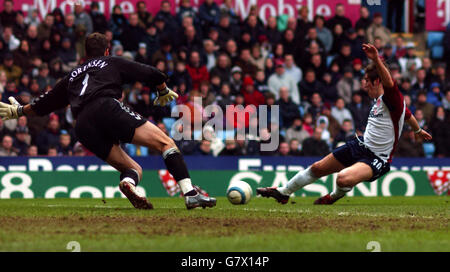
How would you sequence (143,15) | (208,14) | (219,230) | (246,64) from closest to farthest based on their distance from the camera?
(219,230), (246,64), (143,15), (208,14)

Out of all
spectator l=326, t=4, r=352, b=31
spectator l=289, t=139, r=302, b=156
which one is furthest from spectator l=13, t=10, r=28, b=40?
spectator l=326, t=4, r=352, b=31

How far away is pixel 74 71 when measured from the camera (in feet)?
33.3

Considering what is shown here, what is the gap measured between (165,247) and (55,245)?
0.89 meters

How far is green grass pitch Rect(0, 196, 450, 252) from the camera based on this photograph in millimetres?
6512

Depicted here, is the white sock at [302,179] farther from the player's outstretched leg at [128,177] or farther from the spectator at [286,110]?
the spectator at [286,110]

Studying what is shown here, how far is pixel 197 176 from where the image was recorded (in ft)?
59.0

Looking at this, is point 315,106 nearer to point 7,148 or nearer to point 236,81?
point 236,81


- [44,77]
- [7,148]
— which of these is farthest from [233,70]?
[7,148]

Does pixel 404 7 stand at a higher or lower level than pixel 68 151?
higher

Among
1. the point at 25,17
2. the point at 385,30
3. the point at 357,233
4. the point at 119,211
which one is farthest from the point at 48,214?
the point at 385,30

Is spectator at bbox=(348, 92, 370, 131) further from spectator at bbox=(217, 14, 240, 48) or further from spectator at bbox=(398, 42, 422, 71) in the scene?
spectator at bbox=(217, 14, 240, 48)

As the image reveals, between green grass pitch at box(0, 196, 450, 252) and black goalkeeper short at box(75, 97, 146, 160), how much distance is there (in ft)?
2.96

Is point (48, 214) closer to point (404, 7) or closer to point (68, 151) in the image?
point (68, 151)

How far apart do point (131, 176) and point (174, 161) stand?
0.59 meters
